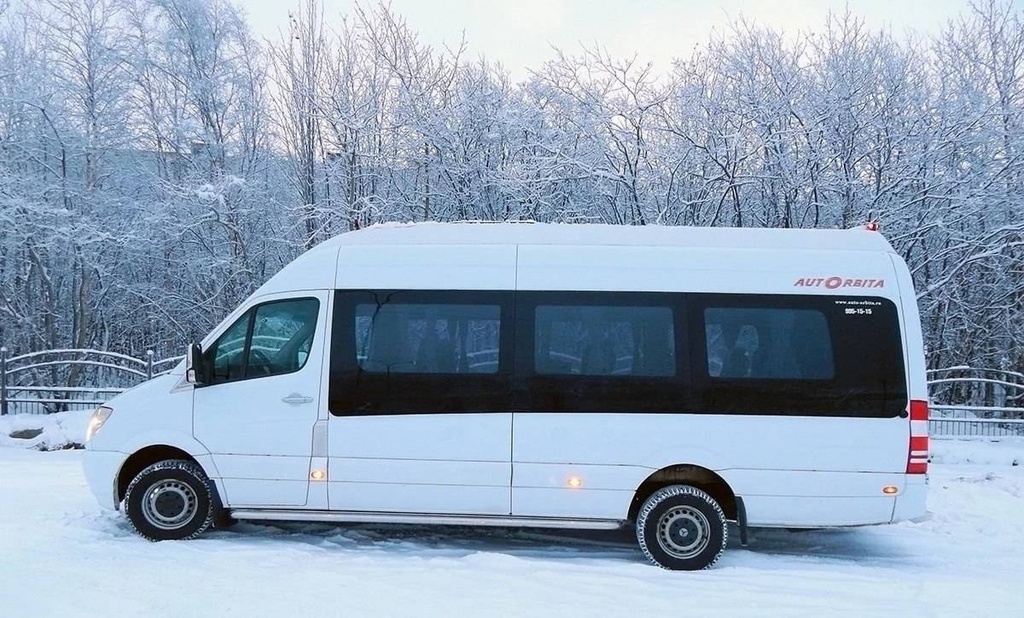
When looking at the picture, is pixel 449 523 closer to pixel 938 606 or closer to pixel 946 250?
pixel 938 606

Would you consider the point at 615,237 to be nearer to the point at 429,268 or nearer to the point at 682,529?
the point at 429,268

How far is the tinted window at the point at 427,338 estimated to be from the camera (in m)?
6.75

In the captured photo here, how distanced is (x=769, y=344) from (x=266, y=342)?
418cm

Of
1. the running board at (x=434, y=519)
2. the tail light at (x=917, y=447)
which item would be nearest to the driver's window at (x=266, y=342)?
the running board at (x=434, y=519)

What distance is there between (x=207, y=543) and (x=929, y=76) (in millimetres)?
18004

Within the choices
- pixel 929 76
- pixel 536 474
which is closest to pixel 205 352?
pixel 536 474

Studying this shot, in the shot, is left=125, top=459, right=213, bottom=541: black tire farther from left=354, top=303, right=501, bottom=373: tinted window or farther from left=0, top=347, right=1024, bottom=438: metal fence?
left=0, top=347, right=1024, bottom=438: metal fence

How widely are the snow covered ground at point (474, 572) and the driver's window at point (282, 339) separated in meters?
1.49

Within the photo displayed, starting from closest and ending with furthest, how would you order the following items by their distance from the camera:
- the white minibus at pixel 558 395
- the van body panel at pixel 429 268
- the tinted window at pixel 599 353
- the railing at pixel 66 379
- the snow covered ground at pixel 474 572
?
the snow covered ground at pixel 474 572 < the white minibus at pixel 558 395 < the tinted window at pixel 599 353 < the van body panel at pixel 429 268 < the railing at pixel 66 379

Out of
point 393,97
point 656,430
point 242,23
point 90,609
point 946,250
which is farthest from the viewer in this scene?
point 242,23

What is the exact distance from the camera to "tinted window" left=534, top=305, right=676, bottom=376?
6652 millimetres

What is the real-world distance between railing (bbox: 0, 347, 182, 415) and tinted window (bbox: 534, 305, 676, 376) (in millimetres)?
10785

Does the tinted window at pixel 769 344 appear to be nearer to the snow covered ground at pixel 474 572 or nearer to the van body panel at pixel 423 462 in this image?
the snow covered ground at pixel 474 572

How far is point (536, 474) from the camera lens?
661 centimetres
